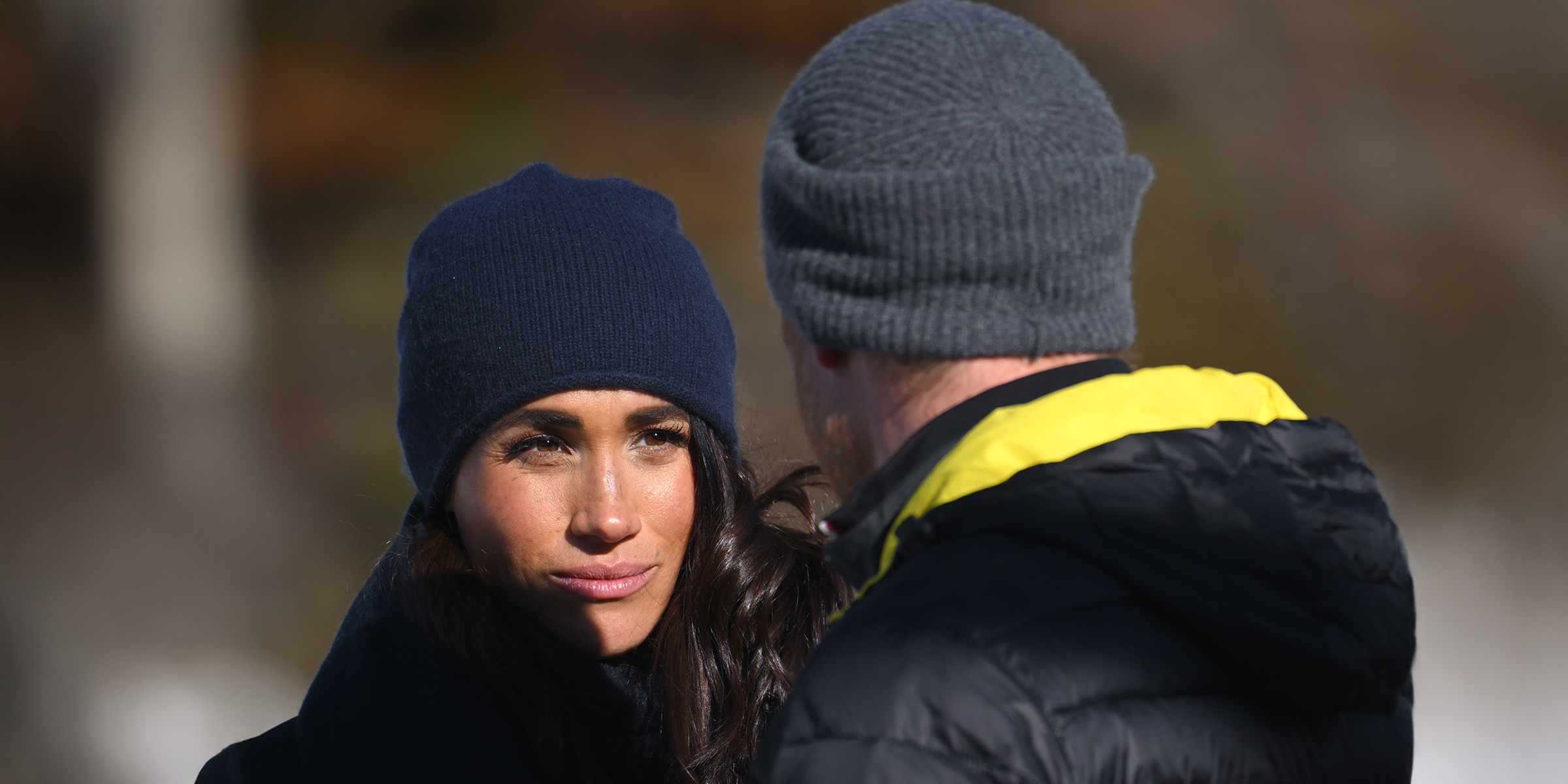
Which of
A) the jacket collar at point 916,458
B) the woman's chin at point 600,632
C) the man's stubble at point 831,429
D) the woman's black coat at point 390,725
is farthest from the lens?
the woman's chin at point 600,632

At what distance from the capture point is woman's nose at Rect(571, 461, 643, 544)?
1719mm

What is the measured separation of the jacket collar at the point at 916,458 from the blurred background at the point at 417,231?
3840 mm

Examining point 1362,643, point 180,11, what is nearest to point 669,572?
point 1362,643

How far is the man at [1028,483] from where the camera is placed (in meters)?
0.85

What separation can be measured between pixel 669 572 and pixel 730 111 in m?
4.11

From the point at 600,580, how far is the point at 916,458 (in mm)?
864

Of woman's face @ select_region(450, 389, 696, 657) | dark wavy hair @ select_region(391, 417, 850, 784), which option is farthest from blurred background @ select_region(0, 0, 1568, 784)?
woman's face @ select_region(450, 389, 696, 657)

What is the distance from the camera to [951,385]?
1.04m

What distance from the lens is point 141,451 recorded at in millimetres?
5688

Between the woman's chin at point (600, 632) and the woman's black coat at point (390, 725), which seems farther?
the woman's chin at point (600, 632)

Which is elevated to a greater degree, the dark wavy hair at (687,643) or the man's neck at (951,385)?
the man's neck at (951,385)

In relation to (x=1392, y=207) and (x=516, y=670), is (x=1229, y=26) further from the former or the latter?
(x=516, y=670)

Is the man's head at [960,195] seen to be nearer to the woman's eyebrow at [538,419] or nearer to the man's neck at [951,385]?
the man's neck at [951,385]

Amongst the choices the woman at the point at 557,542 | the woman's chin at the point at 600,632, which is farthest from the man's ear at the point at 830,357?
the woman's chin at the point at 600,632
